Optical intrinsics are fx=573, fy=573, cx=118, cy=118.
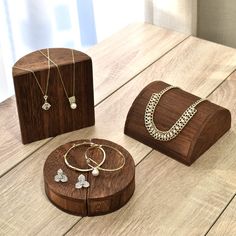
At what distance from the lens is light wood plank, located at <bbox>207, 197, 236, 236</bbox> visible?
870 mm

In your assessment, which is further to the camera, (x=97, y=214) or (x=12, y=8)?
(x=12, y=8)

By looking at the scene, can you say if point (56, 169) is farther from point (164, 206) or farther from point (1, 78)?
point (1, 78)

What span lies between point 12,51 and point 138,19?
35 cm

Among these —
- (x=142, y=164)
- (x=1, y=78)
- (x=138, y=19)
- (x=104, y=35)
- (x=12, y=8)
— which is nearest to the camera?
(x=142, y=164)

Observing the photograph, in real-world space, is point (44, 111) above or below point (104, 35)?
above

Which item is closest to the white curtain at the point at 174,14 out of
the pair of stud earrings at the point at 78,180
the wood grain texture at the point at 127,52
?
the wood grain texture at the point at 127,52

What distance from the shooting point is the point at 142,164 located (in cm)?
100

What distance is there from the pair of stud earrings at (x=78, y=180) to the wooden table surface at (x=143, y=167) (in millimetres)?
52

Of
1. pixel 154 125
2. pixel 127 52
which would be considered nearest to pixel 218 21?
pixel 127 52

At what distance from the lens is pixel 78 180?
897mm

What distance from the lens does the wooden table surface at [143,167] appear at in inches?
35.0

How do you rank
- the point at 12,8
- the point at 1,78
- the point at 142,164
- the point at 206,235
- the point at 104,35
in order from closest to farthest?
the point at 206,235
the point at 142,164
the point at 1,78
the point at 12,8
the point at 104,35

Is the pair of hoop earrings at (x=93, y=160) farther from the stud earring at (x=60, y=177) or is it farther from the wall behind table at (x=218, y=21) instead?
the wall behind table at (x=218, y=21)

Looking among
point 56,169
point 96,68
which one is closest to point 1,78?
point 96,68
